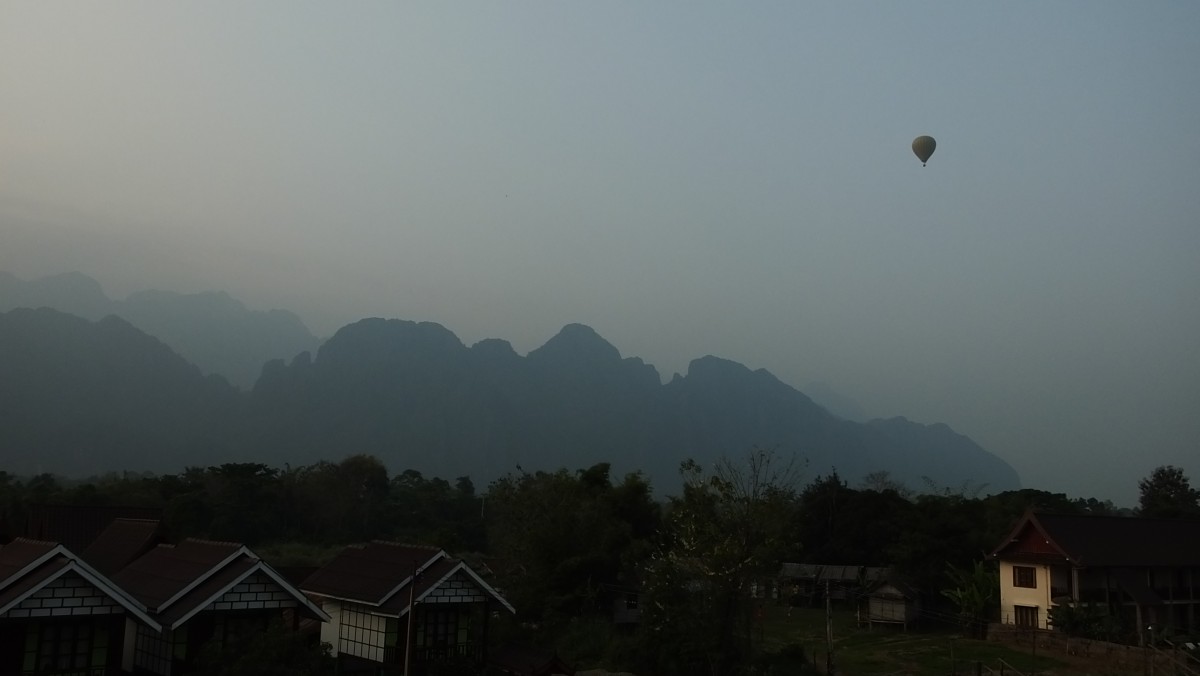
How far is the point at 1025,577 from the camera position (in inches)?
1319

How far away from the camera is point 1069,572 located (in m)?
33.0

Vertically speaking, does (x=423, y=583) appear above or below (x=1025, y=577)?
above

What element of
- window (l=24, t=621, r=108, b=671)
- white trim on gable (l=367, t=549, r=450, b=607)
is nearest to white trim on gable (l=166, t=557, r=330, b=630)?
window (l=24, t=621, r=108, b=671)

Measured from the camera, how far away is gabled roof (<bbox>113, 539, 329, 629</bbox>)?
18719 millimetres

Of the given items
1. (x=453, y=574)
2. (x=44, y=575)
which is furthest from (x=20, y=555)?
(x=453, y=574)

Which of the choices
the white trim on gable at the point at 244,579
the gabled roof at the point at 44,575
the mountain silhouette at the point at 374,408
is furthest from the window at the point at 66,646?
the mountain silhouette at the point at 374,408

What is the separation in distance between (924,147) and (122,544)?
28331mm

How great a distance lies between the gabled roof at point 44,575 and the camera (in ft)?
55.3

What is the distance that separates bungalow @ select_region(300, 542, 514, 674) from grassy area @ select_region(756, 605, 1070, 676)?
1004 centimetres

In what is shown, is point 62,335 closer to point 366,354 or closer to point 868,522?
point 366,354

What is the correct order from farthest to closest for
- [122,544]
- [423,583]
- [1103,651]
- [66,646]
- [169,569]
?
1. [1103,651]
2. [122,544]
3. [423,583]
4. [169,569]
5. [66,646]

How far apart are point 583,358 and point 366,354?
4044cm

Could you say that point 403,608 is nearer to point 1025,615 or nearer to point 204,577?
point 204,577

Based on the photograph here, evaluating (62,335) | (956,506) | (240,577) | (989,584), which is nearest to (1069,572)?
(989,584)
